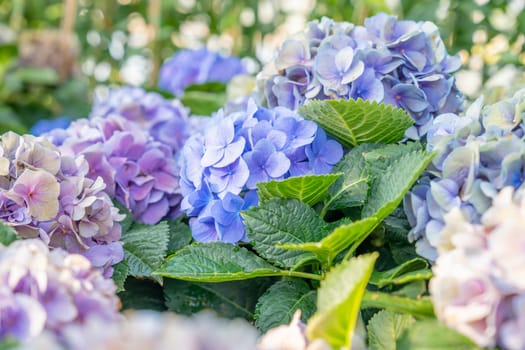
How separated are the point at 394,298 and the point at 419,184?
208 millimetres

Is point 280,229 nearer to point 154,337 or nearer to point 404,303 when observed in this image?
point 404,303

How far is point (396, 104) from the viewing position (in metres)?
0.93

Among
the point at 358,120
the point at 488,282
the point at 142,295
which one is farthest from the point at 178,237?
the point at 488,282

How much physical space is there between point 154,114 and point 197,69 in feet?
2.35

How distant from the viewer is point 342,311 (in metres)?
0.56

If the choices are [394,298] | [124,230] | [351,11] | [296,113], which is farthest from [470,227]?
[351,11]

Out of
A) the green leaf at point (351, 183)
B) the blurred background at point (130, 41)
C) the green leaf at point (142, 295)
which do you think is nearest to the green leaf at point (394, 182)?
the green leaf at point (351, 183)

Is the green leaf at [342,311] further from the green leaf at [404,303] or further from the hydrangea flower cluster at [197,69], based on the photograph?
the hydrangea flower cluster at [197,69]

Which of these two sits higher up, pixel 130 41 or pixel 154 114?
pixel 154 114

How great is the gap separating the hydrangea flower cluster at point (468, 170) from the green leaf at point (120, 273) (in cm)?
34

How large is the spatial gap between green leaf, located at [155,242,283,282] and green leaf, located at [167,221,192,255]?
0.16m

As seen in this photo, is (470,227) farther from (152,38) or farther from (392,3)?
(152,38)

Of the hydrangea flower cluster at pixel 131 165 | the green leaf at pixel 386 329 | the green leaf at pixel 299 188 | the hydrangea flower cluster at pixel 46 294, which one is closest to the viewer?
the hydrangea flower cluster at pixel 46 294

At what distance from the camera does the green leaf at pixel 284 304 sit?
76cm
